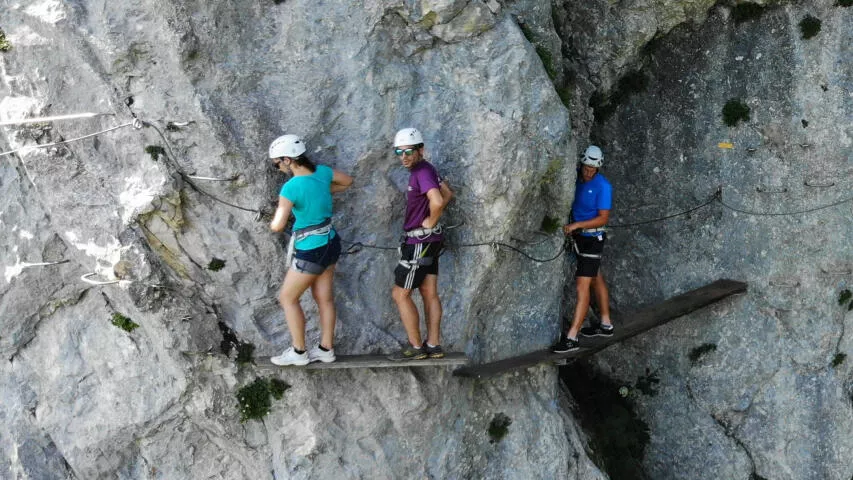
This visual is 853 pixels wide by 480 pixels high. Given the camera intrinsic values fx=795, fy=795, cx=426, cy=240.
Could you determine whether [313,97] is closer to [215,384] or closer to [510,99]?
[510,99]

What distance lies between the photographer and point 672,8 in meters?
12.4

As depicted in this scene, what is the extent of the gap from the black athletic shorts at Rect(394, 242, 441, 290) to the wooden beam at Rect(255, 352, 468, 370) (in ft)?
3.12

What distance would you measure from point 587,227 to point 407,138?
11.4ft

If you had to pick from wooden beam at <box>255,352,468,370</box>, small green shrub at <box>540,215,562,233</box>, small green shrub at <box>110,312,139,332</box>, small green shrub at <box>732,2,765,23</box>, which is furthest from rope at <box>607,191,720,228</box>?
small green shrub at <box>110,312,139,332</box>

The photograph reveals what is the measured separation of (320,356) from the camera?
9.58 m

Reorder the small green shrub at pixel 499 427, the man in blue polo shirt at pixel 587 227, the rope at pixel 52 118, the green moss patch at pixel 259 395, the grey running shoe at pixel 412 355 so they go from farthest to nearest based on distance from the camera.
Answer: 1. the small green shrub at pixel 499 427
2. the man in blue polo shirt at pixel 587 227
3. the green moss patch at pixel 259 395
4. the grey running shoe at pixel 412 355
5. the rope at pixel 52 118

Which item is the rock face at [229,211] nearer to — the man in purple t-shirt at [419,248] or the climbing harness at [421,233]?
the man in purple t-shirt at [419,248]

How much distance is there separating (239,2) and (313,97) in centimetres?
138

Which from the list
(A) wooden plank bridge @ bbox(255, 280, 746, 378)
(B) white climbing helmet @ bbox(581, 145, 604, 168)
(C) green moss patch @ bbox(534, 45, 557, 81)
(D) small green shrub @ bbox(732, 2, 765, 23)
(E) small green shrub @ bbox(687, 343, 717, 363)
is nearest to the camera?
(A) wooden plank bridge @ bbox(255, 280, 746, 378)

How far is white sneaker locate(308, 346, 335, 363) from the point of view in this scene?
31.4ft

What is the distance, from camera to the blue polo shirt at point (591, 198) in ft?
36.7

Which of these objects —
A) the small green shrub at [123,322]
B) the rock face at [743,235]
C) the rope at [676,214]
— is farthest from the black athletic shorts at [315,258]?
the rope at [676,214]

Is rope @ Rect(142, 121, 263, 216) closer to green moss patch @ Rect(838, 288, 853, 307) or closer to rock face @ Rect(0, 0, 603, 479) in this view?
rock face @ Rect(0, 0, 603, 479)

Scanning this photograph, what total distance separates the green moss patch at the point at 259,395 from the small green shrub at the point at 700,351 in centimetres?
715
